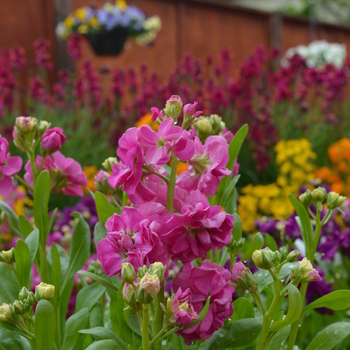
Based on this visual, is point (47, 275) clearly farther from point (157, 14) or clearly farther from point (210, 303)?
point (157, 14)

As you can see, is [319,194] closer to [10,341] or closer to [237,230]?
[237,230]

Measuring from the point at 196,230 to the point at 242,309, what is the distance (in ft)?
0.55

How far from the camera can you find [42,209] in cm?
64

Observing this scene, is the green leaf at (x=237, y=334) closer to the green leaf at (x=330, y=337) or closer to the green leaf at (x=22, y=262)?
the green leaf at (x=330, y=337)

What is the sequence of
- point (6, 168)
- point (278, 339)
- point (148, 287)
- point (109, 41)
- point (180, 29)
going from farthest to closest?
point (180, 29) < point (109, 41) < point (6, 168) < point (278, 339) < point (148, 287)

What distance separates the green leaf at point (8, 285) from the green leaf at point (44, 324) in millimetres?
119

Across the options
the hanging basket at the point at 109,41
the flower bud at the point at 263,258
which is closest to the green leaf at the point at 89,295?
the flower bud at the point at 263,258

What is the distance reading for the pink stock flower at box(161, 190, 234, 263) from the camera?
1.48 ft

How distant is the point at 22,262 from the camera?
0.57 metres

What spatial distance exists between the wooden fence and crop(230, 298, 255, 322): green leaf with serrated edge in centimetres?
400

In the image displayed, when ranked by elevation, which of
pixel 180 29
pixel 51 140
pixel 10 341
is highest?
pixel 51 140

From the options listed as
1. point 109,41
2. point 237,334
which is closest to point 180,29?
point 109,41

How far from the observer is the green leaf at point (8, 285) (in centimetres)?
60

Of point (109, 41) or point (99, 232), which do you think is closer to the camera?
point (99, 232)
